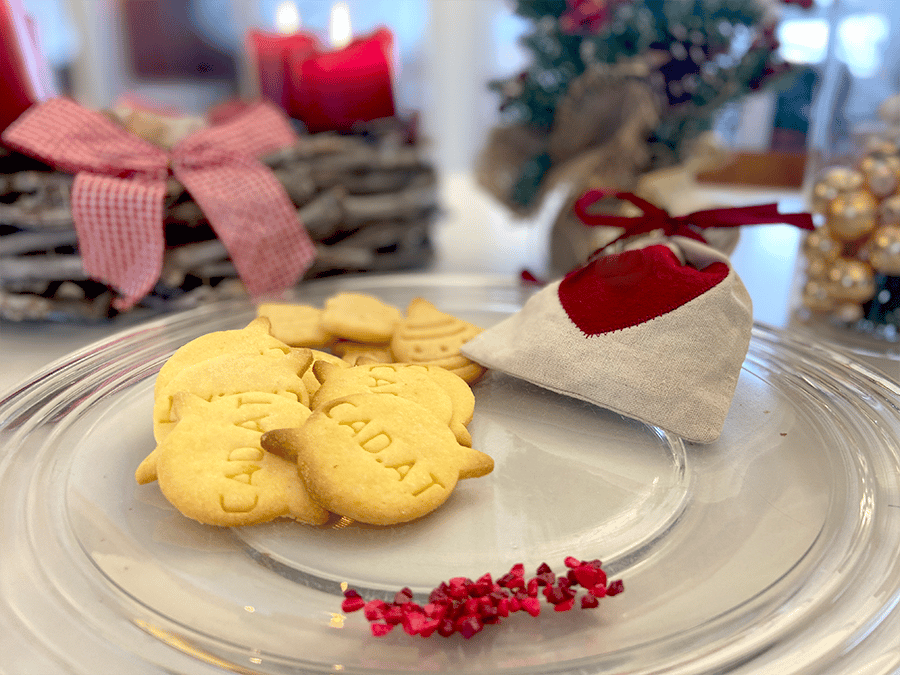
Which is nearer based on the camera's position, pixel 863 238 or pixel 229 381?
pixel 229 381

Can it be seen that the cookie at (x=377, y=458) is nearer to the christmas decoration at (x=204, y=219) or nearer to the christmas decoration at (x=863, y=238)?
the christmas decoration at (x=204, y=219)

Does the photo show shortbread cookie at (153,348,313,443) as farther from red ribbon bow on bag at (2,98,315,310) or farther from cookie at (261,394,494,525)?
red ribbon bow on bag at (2,98,315,310)

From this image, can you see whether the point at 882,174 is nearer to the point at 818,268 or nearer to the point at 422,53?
the point at 818,268

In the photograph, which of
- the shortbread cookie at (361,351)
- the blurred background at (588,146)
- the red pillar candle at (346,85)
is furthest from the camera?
the red pillar candle at (346,85)

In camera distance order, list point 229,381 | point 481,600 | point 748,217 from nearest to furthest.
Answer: point 481,600 < point 229,381 < point 748,217

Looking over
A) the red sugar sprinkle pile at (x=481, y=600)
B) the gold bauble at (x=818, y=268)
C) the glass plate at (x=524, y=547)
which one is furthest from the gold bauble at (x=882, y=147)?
the red sugar sprinkle pile at (x=481, y=600)

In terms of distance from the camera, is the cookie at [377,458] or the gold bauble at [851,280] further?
the gold bauble at [851,280]

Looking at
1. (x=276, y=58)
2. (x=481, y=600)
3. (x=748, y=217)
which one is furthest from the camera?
(x=276, y=58)

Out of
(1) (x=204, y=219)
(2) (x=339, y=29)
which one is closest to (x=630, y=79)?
(2) (x=339, y=29)
